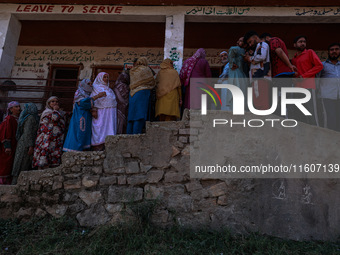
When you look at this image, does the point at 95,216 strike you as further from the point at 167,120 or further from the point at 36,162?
the point at 167,120

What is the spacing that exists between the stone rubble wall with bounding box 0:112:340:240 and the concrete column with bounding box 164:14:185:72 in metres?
1.79

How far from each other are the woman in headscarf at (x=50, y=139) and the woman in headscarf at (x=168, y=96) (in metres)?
1.57

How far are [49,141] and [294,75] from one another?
12.4 feet

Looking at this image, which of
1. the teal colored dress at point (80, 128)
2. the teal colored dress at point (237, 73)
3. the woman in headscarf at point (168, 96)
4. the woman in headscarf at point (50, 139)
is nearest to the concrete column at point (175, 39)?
the woman in headscarf at point (168, 96)

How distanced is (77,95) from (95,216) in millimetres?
1882

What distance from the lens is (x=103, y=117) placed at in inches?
176

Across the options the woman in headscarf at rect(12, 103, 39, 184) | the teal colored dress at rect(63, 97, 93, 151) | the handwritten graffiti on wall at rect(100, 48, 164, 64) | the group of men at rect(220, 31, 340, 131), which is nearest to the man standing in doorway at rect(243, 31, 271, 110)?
the group of men at rect(220, 31, 340, 131)

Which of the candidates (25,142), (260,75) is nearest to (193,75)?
(260,75)

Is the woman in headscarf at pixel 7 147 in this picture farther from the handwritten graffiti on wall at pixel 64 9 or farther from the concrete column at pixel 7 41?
the handwritten graffiti on wall at pixel 64 9

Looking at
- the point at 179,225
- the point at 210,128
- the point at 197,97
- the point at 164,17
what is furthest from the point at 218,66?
the point at 179,225

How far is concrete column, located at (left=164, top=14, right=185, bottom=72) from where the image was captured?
5496mm

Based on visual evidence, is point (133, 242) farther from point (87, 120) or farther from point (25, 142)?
point (25, 142)

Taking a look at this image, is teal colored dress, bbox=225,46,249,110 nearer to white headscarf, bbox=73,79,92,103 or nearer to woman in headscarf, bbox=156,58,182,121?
woman in headscarf, bbox=156,58,182,121

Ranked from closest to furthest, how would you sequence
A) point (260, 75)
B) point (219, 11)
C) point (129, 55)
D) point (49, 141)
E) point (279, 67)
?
1. point (260, 75)
2. point (279, 67)
3. point (49, 141)
4. point (219, 11)
5. point (129, 55)
